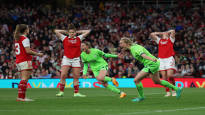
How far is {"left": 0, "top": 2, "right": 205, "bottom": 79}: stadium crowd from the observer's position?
2878 cm

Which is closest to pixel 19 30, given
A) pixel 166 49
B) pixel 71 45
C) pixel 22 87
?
pixel 22 87

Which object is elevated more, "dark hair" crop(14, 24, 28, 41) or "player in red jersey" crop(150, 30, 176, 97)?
"dark hair" crop(14, 24, 28, 41)

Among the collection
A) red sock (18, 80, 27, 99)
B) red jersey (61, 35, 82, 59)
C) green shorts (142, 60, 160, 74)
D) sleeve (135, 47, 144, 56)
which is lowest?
red sock (18, 80, 27, 99)

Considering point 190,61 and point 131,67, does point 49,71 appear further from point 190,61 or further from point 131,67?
point 190,61

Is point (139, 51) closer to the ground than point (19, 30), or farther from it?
closer to the ground

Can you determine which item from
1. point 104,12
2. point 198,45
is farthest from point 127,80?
point 104,12

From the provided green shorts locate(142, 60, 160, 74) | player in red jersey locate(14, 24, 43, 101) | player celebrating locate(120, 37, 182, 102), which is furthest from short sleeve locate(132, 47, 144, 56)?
player in red jersey locate(14, 24, 43, 101)

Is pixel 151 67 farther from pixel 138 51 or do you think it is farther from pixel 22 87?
pixel 22 87

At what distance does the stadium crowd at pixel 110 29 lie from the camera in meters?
28.8

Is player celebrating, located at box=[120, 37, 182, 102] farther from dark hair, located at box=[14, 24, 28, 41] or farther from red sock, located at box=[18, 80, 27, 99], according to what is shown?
red sock, located at box=[18, 80, 27, 99]

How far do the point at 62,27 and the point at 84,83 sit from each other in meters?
6.84

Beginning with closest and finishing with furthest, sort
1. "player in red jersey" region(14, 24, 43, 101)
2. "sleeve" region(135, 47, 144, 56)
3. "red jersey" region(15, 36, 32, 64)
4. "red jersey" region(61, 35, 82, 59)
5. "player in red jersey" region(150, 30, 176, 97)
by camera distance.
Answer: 1. "sleeve" region(135, 47, 144, 56)
2. "player in red jersey" region(14, 24, 43, 101)
3. "red jersey" region(15, 36, 32, 64)
4. "red jersey" region(61, 35, 82, 59)
5. "player in red jersey" region(150, 30, 176, 97)

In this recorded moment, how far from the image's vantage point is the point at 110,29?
33.8m

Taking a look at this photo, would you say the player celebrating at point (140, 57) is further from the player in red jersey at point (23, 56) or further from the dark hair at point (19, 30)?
the dark hair at point (19, 30)
